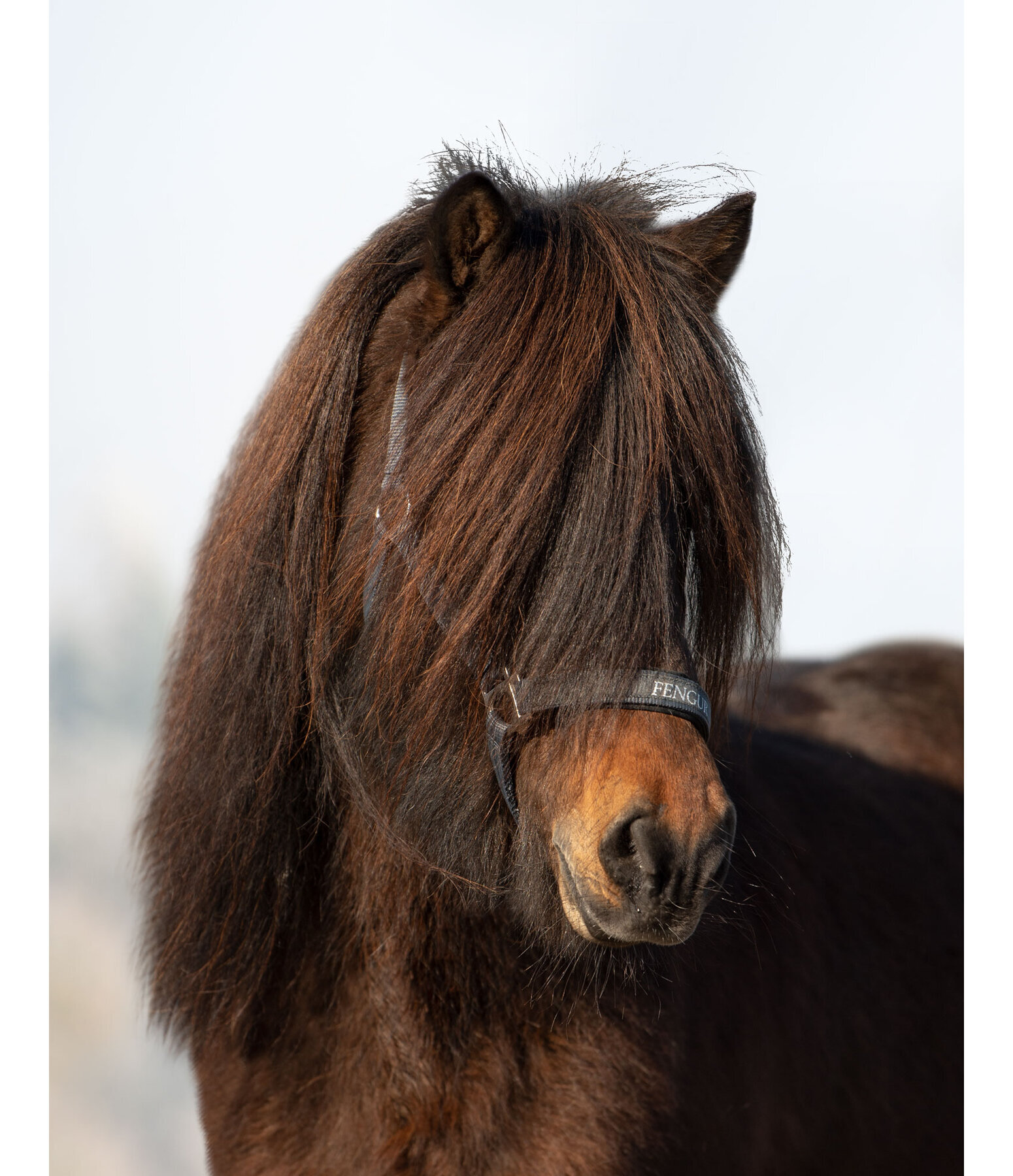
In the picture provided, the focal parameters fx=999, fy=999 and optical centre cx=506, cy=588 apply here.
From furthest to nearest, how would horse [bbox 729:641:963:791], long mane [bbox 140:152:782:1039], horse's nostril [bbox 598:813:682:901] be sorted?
horse [bbox 729:641:963:791]
long mane [bbox 140:152:782:1039]
horse's nostril [bbox 598:813:682:901]

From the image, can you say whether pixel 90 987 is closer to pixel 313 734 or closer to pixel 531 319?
pixel 313 734

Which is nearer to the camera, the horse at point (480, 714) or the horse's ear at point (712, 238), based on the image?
the horse at point (480, 714)

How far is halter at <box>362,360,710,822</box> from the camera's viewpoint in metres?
1.00

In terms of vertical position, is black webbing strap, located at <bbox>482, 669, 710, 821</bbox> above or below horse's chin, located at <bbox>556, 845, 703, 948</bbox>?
above

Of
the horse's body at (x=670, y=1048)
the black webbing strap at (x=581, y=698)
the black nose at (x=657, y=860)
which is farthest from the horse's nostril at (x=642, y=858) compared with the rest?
the horse's body at (x=670, y=1048)

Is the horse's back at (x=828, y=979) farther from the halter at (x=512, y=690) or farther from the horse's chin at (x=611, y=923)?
the halter at (x=512, y=690)

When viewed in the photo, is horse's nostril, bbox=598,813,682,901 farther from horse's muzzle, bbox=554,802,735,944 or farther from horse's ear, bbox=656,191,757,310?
horse's ear, bbox=656,191,757,310

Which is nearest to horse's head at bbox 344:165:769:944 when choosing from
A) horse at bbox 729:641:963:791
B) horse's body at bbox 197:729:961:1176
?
horse's body at bbox 197:729:961:1176

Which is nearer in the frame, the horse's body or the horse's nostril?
the horse's nostril

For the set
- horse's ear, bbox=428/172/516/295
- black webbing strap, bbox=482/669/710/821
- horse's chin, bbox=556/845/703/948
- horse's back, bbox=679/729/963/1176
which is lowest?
horse's back, bbox=679/729/963/1176

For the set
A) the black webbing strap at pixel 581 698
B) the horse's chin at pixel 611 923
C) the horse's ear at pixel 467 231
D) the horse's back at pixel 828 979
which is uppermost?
the horse's ear at pixel 467 231

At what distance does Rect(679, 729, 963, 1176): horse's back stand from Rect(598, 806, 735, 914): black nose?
0.28 m

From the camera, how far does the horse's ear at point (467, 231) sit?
3.59 feet

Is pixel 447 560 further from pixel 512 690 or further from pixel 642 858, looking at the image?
pixel 642 858
